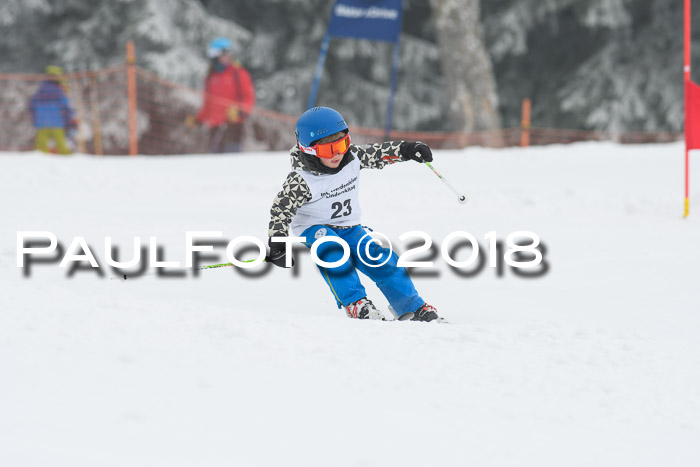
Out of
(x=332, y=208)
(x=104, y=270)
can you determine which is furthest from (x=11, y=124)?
(x=332, y=208)

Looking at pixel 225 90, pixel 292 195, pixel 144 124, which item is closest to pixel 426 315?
pixel 292 195

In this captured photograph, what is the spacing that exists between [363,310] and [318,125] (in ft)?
3.15

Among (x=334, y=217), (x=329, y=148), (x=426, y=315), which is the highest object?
(x=329, y=148)

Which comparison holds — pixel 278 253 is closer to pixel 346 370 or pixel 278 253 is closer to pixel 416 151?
pixel 416 151

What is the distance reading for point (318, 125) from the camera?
13.3ft

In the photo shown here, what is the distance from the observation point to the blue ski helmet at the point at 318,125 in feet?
13.3

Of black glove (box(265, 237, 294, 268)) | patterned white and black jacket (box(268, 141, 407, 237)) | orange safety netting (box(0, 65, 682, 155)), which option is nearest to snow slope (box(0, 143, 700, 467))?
black glove (box(265, 237, 294, 268))

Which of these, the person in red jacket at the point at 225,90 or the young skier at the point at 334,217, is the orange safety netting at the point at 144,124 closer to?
the person in red jacket at the point at 225,90

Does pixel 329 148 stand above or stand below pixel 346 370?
above

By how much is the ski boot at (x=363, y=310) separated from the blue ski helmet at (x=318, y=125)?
0.86 metres

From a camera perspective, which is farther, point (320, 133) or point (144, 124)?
point (144, 124)

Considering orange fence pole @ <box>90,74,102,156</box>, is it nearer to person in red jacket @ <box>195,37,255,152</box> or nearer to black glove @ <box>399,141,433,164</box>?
person in red jacket @ <box>195,37,255,152</box>

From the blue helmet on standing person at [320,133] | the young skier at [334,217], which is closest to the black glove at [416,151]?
the young skier at [334,217]

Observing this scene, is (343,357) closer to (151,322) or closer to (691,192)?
(151,322)
